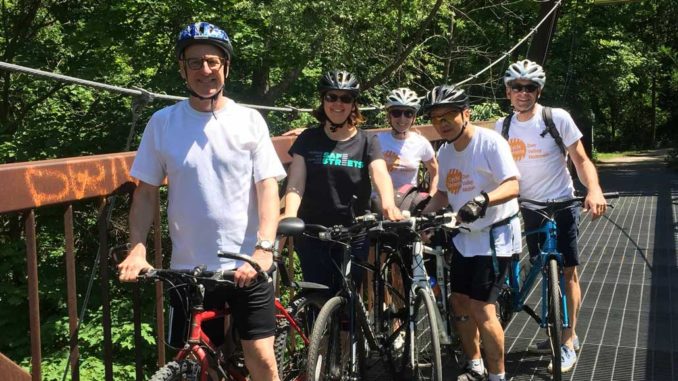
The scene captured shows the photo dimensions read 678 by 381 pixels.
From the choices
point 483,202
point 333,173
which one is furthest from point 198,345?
point 483,202

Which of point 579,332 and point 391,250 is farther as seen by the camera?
point 579,332

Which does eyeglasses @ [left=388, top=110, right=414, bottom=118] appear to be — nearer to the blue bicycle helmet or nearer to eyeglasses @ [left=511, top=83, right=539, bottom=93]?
eyeglasses @ [left=511, top=83, right=539, bottom=93]

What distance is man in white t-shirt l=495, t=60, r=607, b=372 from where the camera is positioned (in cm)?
450

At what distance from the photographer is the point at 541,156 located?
4535 millimetres

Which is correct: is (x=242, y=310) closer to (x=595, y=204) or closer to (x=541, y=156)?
(x=595, y=204)

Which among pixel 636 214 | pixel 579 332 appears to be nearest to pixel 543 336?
pixel 579 332

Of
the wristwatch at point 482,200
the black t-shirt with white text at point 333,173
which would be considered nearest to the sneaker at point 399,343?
the black t-shirt with white text at point 333,173

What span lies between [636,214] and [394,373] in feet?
30.1

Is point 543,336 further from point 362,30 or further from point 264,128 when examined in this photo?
point 362,30

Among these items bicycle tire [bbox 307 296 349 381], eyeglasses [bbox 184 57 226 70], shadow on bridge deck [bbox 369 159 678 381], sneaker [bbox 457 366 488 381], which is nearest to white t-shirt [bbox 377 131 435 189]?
shadow on bridge deck [bbox 369 159 678 381]

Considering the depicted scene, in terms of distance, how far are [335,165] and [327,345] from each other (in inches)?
34.7

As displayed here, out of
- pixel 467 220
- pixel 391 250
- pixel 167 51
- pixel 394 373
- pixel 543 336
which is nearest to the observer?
pixel 467 220

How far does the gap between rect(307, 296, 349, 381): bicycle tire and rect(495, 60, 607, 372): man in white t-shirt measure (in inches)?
64.0

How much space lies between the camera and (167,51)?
11.4 meters
